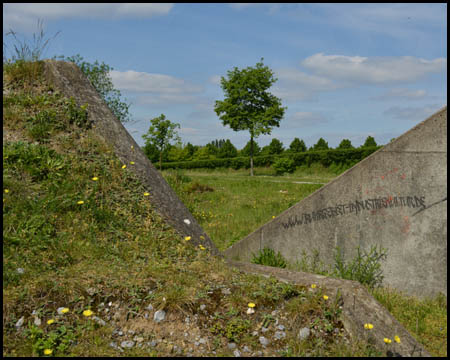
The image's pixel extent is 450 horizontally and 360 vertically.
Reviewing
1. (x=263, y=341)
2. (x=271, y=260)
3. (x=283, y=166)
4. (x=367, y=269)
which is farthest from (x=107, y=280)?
(x=283, y=166)

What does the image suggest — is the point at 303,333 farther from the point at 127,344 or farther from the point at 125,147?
the point at 125,147

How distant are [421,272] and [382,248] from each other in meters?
0.58

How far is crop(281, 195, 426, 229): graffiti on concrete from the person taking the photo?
17.8 ft

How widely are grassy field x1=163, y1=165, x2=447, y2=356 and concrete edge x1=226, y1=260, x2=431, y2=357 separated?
2.36 ft

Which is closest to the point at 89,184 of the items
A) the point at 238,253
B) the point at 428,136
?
the point at 238,253

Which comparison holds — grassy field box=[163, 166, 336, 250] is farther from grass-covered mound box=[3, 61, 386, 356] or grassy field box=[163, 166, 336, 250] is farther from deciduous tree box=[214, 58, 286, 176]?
deciduous tree box=[214, 58, 286, 176]

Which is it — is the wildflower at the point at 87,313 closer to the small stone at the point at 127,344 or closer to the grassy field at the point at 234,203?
the small stone at the point at 127,344

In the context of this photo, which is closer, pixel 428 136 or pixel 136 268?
pixel 136 268

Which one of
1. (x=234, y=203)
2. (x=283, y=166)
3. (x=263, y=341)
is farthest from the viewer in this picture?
(x=283, y=166)

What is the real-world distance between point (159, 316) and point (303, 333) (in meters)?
1.31

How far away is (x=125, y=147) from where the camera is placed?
19.4 feet

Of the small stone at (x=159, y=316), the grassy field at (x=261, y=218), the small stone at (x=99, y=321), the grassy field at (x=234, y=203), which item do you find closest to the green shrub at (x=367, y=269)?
the grassy field at (x=261, y=218)

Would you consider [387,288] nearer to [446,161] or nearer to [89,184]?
[446,161]

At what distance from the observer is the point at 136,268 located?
4.11 m
